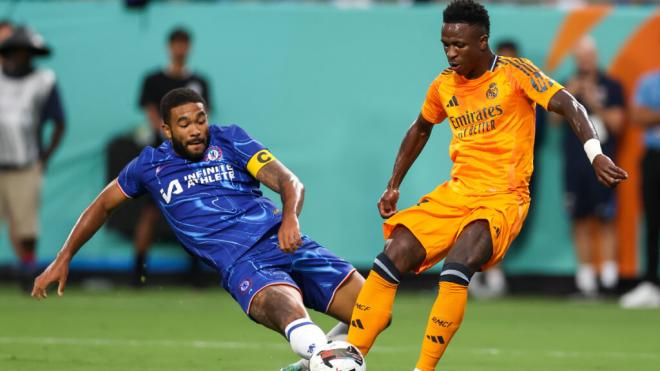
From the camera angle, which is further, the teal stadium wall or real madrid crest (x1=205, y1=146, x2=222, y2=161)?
the teal stadium wall

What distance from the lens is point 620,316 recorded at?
39.6 feet

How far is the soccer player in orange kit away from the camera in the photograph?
6.92 m

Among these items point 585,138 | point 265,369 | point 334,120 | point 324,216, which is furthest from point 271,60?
point 585,138

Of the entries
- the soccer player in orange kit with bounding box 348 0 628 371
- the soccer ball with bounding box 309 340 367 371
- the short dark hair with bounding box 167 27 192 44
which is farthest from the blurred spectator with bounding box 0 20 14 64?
the soccer ball with bounding box 309 340 367 371

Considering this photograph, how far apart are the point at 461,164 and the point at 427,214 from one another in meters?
0.39

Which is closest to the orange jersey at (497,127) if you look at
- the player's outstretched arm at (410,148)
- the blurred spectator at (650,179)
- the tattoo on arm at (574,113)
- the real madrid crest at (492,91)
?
the real madrid crest at (492,91)

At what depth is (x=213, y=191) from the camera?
7.41 metres

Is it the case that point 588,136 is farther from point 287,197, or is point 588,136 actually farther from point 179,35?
point 179,35

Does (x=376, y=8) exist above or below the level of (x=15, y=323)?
above

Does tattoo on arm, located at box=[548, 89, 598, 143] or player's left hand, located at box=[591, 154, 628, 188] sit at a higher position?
tattoo on arm, located at box=[548, 89, 598, 143]

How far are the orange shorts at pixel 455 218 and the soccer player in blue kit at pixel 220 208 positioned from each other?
565 millimetres

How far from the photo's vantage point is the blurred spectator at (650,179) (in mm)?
12977

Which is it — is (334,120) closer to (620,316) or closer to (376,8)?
(376,8)

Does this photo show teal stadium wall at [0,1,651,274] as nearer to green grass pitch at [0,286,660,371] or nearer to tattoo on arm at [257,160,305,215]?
green grass pitch at [0,286,660,371]
